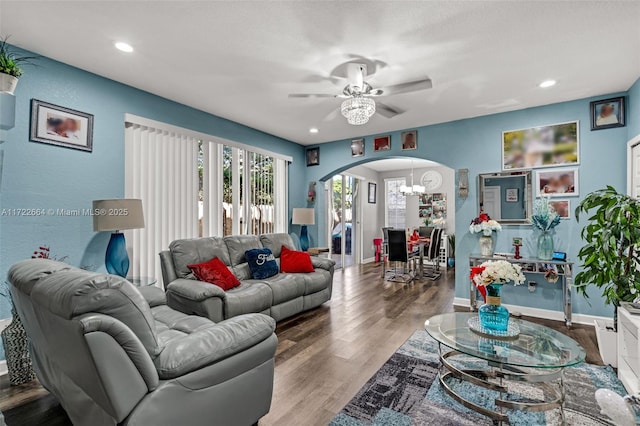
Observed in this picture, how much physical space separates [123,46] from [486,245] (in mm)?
4578

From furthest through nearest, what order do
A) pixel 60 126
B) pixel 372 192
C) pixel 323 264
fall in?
pixel 372 192, pixel 323 264, pixel 60 126

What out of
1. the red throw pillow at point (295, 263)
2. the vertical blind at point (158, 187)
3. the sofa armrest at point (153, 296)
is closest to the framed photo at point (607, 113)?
the red throw pillow at point (295, 263)

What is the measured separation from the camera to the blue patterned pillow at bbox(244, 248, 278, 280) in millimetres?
3730

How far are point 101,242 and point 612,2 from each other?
4549mm

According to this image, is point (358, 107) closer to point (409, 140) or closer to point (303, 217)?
point (409, 140)

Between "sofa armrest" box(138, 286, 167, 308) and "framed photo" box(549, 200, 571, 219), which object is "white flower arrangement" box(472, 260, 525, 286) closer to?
"framed photo" box(549, 200, 571, 219)

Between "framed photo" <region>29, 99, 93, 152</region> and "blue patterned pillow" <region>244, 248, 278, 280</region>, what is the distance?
6.56 feet

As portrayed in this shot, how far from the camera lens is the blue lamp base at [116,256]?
280 cm

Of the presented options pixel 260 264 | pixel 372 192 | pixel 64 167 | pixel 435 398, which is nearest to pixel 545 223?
pixel 435 398

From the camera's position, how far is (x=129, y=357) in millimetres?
1257

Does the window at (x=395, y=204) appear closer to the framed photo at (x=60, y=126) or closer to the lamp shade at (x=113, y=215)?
the lamp shade at (x=113, y=215)

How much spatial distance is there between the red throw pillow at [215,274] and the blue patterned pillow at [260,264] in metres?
0.39

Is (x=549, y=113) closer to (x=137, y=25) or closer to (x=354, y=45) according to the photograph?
(x=354, y=45)

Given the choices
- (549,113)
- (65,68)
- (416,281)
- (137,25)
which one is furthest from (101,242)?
(549,113)
